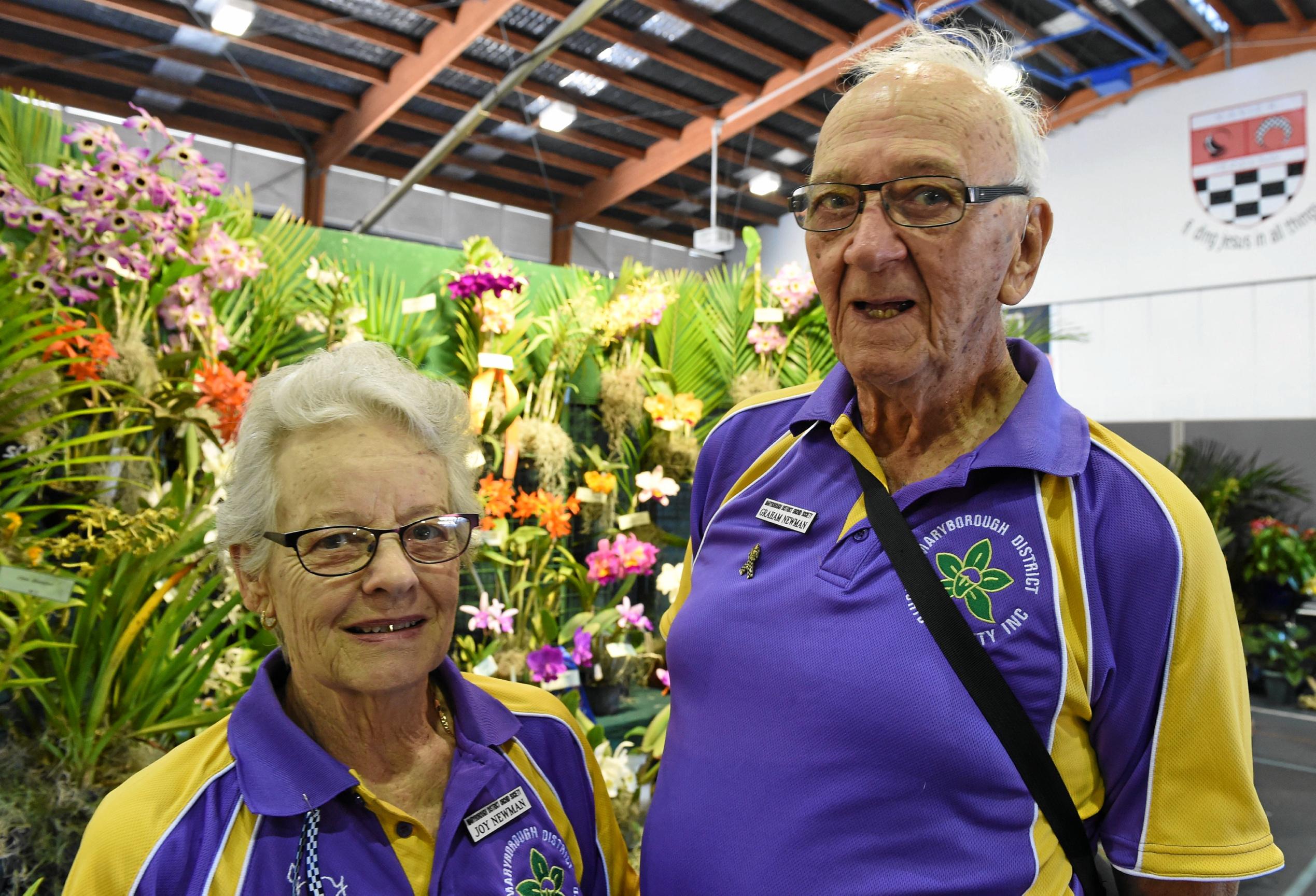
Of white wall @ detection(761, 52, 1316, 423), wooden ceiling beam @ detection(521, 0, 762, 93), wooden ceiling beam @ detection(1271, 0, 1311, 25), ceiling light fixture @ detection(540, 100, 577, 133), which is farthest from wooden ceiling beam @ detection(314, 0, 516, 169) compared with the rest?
wooden ceiling beam @ detection(1271, 0, 1311, 25)

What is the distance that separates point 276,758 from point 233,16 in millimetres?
6913

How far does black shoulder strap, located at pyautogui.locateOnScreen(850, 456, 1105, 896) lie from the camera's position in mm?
998

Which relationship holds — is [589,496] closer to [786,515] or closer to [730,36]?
[786,515]

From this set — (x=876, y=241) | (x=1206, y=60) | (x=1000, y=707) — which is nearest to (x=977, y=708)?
(x=1000, y=707)

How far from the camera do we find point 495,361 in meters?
3.44

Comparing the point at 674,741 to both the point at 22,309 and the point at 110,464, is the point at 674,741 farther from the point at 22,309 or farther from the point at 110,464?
the point at 110,464

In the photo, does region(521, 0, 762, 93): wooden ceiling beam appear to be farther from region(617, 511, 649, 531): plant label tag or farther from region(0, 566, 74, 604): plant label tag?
region(0, 566, 74, 604): plant label tag

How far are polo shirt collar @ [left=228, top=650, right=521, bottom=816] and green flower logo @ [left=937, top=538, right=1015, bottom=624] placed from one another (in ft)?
2.14

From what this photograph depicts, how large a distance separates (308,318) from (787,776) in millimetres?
2708

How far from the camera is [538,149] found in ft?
36.0

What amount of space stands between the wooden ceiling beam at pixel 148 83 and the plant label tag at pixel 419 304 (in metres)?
5.63

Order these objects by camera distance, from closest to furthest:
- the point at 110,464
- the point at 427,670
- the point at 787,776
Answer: the point at 787,776 < the point at 427,670 < the point at 110,464

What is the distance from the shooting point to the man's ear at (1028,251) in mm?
1173

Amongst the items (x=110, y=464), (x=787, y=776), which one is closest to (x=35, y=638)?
(x=110, y=464)
